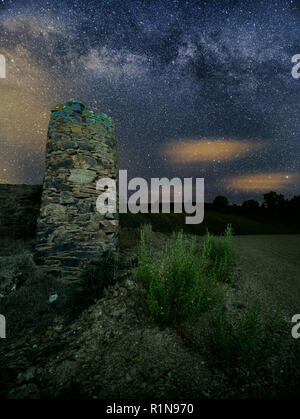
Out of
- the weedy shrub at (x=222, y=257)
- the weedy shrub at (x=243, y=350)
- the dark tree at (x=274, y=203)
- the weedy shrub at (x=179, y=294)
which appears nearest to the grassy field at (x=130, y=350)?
the weedy shrub at (x=243, y=350)

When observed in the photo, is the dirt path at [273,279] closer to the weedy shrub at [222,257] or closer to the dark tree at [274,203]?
the weedy shrub at [222,257]

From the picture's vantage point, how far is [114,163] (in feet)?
14.8

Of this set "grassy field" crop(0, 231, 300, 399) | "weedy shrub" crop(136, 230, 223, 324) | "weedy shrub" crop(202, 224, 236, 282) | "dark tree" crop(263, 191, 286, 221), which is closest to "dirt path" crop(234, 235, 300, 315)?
"grassy field" crop(0, 231, 300, 399)

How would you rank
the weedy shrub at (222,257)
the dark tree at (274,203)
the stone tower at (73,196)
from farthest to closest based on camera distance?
the dark tree at (274,203)
the stone tower at (73,196)
the weedy shrub at (222,257)

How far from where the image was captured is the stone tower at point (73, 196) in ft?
12.3

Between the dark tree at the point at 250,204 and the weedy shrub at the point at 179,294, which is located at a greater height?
the dark tree at the point at 250,204

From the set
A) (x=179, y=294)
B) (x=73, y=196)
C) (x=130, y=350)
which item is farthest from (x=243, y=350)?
(x=73, y=196)

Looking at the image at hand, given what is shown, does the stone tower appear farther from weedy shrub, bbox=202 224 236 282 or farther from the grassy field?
weedy shrub, bbox=202 224 236 282

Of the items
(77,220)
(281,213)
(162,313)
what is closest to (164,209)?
(77,220)

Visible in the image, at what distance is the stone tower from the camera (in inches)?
148

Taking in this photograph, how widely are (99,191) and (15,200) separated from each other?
176 inches

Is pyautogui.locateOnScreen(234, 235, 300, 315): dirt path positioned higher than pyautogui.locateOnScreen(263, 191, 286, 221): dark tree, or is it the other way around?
pyautogui.locateOnScreen(263, 191, 286, 221): dark tree

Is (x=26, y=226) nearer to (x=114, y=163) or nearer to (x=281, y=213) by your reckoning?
(x=114, y=163)

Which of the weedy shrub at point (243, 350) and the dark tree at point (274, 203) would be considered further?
the dark tree at point (274, 203)
